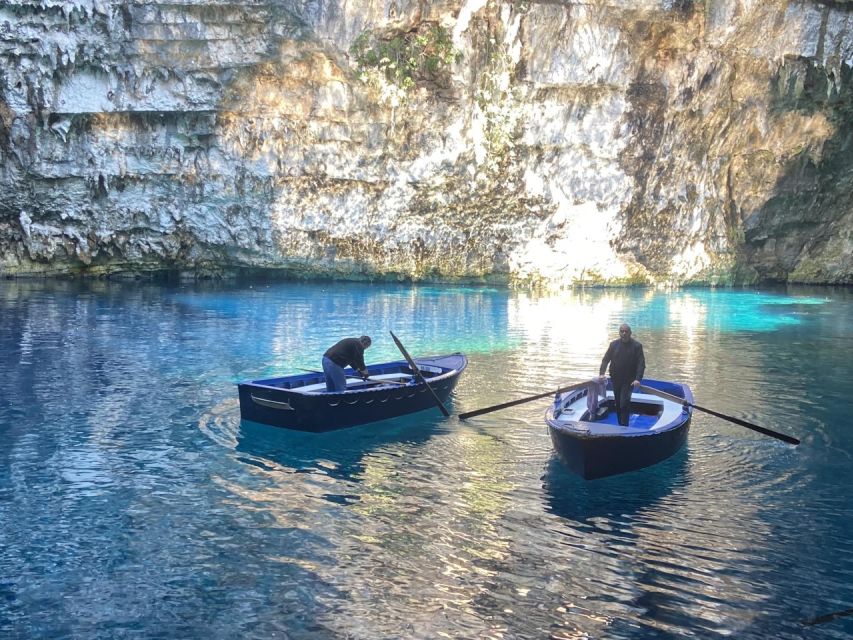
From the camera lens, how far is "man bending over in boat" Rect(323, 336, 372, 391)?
1562 centimetres

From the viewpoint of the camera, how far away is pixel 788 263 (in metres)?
58.8

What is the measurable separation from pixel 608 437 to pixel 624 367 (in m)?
2.00

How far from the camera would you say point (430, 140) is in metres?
49.5

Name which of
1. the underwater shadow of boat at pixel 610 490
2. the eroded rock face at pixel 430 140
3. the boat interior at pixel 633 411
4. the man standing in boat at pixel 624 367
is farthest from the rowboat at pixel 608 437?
the eroded rock face at pixel 430 140

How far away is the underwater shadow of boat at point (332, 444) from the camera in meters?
13.1

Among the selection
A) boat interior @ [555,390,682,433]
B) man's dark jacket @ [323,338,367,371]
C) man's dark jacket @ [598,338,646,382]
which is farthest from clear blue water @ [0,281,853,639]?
man's dark jacket @ [598,338,646,382]

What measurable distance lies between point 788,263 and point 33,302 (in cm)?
4878

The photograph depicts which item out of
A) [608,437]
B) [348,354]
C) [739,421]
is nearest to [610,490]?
[608,437]

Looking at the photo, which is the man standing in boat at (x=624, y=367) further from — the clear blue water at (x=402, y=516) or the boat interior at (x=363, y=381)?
the boat interior at (x=363, y=381)

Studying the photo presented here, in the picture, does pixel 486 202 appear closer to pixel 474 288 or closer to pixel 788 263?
pixel 474 288

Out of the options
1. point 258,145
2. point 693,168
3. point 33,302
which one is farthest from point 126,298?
point 693,168

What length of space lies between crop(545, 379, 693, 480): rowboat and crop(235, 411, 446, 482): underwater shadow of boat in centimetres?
279

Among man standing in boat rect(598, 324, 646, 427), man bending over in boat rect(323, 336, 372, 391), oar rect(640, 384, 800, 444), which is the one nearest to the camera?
oar rect(640, 384, 800, 444)

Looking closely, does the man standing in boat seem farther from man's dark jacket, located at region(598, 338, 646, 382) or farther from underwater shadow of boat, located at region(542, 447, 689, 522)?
underwater shadow of boat, located at region(542, 447, 689, 522)
